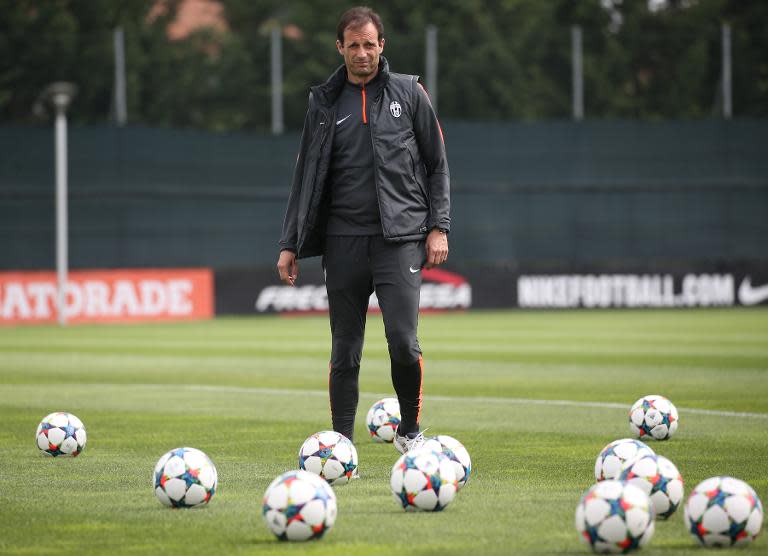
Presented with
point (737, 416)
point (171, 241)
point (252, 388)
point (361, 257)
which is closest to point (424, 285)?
point (171, 241)

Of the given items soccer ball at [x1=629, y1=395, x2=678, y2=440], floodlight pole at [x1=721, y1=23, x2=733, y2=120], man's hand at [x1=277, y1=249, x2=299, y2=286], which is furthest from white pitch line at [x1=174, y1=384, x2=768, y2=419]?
floodlight pole at [x1=721, y1=23, x2=733, y2=120]

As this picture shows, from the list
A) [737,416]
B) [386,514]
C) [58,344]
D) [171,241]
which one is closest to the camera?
[386,514]

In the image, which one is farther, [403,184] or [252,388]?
[252,388]

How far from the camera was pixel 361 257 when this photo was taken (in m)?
8.11

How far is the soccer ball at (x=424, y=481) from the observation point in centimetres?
671

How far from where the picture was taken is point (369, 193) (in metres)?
8.09

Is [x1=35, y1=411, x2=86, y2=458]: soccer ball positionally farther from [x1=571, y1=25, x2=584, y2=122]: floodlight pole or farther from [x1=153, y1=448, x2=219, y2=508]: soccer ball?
[x1=571, y1=25, x2=584, y2=122]: floodlight pole

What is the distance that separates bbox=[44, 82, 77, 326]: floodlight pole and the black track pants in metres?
22.8

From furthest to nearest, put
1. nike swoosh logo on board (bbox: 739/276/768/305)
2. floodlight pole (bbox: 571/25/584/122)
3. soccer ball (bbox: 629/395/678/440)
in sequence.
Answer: floodlight pole (bbox: 571/25/584/122), nike swoosh logo on board (bbox: 739/276/768/305), soccer ball (bbox: 629/395/678/440)

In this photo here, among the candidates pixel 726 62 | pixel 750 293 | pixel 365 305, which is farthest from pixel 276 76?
pixel 365 305

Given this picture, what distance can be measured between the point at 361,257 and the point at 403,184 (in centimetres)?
44

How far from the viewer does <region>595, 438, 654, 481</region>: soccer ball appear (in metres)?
7.25

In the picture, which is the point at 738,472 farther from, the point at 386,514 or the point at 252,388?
the point at 252,388

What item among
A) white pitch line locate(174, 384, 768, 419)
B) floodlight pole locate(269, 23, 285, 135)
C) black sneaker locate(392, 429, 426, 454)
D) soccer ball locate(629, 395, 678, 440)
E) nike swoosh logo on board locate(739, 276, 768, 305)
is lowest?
nike swoosh logo on board locate(739, 276, 768, 305)
